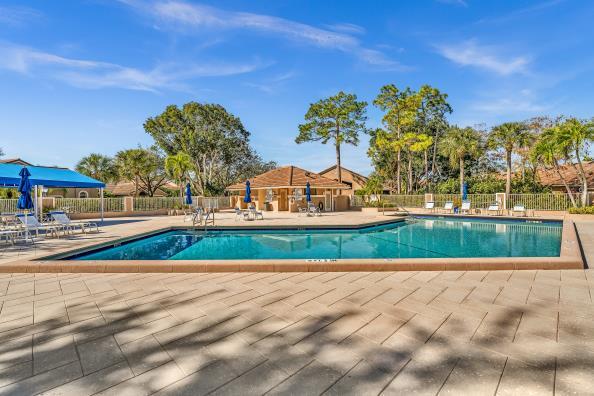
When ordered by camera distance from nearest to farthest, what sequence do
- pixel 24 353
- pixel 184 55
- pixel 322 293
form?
1. pixel 24 353
2. pixel 322 293
3. pixel 184 55

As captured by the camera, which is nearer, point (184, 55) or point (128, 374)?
point (128, 374)

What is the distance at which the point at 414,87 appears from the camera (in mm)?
29312

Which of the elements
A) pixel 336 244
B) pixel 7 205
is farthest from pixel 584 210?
pixel 7 205

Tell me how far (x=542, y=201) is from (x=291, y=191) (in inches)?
701

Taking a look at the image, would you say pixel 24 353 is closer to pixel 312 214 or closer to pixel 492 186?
pixel 312 214

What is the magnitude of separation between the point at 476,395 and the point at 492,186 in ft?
89.0

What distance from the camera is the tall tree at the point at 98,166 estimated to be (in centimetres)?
3356

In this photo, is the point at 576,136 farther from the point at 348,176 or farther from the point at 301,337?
the point at 348,176

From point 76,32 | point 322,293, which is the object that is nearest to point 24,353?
point 322,293

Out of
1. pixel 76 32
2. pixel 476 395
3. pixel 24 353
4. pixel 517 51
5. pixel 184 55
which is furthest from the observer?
pixel 517 51

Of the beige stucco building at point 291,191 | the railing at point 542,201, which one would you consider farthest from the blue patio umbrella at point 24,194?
the railing at point 542,201

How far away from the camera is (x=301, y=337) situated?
279cm

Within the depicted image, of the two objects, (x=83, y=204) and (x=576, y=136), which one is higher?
(x=576, y=136)

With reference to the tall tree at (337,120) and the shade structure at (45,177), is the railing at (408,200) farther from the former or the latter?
the shade structure at (45,177)
